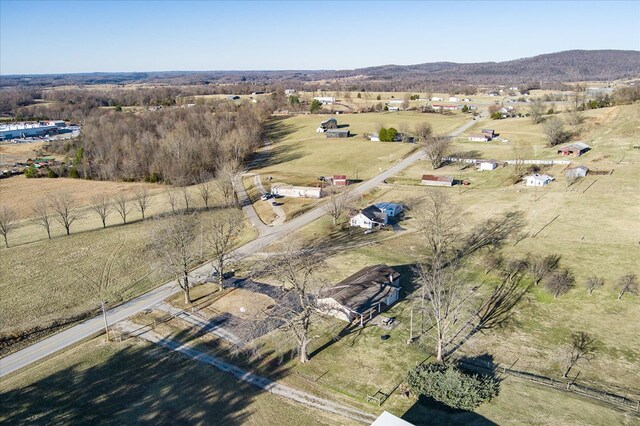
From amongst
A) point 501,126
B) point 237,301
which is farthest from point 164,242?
point 501,126

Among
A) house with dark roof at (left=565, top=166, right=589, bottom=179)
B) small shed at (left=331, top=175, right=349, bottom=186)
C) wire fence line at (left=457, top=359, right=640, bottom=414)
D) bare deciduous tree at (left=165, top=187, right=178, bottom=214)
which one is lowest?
wire fence line at (left=457, top=359, right=640, bottom=414)

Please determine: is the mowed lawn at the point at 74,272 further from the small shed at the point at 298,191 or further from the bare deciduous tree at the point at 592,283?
the bare deciduous tree at the point at 592,283

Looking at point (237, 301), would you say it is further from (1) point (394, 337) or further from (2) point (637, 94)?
(2) point (637, 94)

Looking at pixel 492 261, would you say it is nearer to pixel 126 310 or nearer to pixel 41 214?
pixel 126 310

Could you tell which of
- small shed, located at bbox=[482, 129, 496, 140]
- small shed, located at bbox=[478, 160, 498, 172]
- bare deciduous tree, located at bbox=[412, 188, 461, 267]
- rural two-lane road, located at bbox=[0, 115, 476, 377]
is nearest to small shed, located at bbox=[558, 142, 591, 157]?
small shed, located at bbox=[478, 160, 498, 172]

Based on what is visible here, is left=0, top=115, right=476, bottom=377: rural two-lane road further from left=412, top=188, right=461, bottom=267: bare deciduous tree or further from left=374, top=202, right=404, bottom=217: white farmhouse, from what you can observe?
left=412, top=188, right=461, bottom=267: bare deciduous tree
